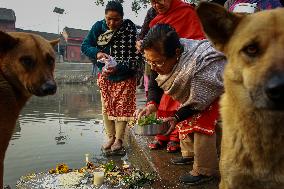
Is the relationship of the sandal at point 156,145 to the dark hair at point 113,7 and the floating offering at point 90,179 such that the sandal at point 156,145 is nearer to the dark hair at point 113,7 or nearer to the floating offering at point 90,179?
the floating offering at point 90,179

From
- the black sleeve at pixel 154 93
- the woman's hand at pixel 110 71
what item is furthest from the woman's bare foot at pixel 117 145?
the black sleeve at pixel 154 93

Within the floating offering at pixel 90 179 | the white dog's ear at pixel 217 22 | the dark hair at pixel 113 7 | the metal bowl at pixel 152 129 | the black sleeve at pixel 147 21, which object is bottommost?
the floating offering at pixel 90 179

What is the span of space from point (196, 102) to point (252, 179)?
58.6 inches

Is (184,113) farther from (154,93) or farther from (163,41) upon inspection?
(154,93)

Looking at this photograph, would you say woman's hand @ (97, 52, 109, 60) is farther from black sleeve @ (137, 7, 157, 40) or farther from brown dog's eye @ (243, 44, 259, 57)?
brown dog's eye @ (243, 44, 259, 57)

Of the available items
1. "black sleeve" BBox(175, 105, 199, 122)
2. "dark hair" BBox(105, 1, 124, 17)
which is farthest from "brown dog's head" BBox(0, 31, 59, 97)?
"dark hair" BBox(105, 1, 124, 17)

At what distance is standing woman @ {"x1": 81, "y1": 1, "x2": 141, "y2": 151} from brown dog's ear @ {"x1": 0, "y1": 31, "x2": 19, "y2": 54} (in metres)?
2.45

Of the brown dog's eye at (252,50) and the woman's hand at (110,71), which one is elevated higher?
the brown dog's eye at (252,50)

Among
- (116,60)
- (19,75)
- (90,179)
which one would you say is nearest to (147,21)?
(116,60)

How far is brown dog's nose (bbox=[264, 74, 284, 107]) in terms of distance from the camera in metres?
2.31

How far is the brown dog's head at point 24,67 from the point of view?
4.05 meters

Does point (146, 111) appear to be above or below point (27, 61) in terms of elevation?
below

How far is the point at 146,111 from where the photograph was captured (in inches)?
195

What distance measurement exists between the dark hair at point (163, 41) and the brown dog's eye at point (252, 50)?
1547 millimetres
